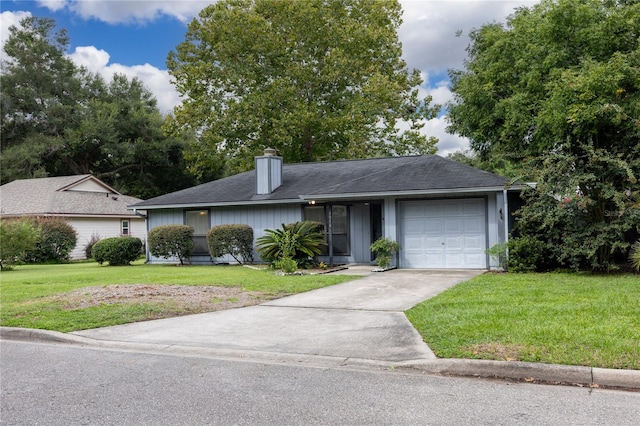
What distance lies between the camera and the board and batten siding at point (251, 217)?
19.0m

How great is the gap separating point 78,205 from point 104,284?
18816 mm

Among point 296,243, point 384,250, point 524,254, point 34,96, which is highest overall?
point 34,96

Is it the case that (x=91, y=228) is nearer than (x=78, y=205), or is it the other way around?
(x=78, y=205)

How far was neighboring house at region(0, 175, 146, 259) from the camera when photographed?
28297mm

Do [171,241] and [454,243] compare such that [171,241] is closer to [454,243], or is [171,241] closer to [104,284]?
[104,284]

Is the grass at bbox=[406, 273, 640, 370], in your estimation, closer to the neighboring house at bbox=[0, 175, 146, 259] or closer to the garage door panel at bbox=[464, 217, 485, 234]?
the garage door panel at bbox=[464, 217, 485, 234]

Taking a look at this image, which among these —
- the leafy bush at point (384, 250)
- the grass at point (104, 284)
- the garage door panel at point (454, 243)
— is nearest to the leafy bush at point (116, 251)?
the grass at point (104, 284)

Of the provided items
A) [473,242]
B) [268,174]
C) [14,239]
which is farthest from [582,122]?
[14,239]

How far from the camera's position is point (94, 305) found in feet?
31.3

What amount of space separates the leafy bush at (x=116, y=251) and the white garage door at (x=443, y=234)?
1088 centimetres

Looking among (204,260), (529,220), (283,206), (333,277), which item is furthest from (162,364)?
(204,260)

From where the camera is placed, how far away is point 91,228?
29.7 metres

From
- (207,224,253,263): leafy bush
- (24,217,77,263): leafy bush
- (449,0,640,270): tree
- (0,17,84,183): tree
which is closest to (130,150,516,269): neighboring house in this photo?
(207,224,253,263): leafy bush

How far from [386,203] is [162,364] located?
11371mm
